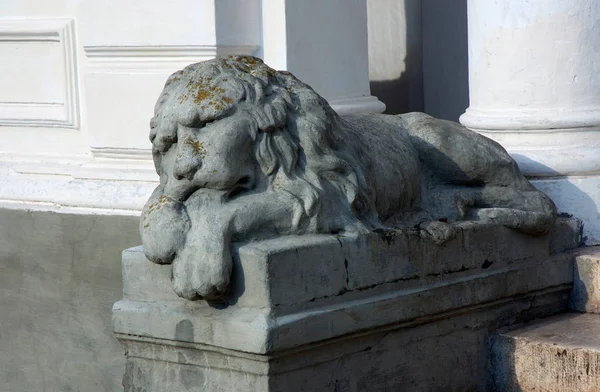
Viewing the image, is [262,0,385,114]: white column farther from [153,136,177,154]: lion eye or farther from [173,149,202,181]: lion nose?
[173,149,202,181]: lion nose

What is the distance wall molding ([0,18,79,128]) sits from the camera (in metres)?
5.39

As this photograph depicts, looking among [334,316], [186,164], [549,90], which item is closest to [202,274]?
[186,164]

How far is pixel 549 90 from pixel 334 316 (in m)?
1.79

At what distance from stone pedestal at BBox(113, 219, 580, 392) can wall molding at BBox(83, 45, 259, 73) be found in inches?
58.1

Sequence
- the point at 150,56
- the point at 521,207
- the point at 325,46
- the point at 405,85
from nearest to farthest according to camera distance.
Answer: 1. the point at 521,207
2. the point at 150,56
3. the point at 325,46
4. the point at 405,85

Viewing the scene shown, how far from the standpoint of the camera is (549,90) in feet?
15.6

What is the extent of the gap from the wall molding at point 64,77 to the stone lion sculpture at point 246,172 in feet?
6.22

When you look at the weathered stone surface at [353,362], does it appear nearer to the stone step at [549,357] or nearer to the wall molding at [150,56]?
the stone step at [549,357]

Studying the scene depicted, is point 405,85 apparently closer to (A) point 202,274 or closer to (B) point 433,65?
(B) point 433,65

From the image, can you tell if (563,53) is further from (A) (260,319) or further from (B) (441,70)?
(B) (441,70)

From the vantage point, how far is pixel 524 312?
4.32 meters

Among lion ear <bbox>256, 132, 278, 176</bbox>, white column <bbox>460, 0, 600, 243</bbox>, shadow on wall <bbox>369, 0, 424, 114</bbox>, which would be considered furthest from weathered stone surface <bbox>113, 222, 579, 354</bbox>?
shadow on wall <bbox>369, 0, 424, 114</bbox>

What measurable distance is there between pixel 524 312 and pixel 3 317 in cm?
260

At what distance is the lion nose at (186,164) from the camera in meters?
3.42
